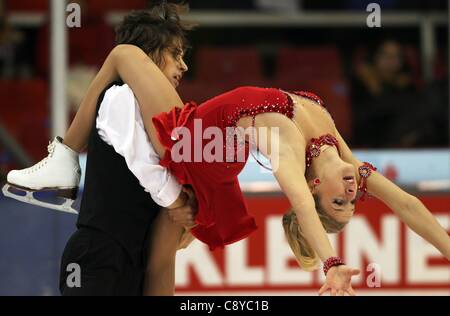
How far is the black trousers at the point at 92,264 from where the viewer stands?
402 cm

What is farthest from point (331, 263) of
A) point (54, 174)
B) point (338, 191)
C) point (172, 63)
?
point (54, 174)

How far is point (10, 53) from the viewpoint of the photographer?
711 centimetres

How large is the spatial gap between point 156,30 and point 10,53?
3.17 meters

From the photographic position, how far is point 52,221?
5.62 metres

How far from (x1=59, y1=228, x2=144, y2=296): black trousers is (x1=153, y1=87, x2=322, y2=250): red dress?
33cm

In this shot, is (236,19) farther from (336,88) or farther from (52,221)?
(52,221)

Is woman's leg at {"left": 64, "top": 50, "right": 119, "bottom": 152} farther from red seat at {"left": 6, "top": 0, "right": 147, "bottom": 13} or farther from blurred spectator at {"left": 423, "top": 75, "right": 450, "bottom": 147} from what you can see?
blurred spectator at {"left": 423, "top": 75, "right": 450, "bottom": 147}

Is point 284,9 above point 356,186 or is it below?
above

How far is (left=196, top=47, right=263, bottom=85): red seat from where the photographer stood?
22.8ft

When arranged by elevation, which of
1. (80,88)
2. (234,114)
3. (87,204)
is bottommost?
(87,204)

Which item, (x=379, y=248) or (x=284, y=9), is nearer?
(x=379, y=248)

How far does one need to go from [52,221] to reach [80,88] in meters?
1.20

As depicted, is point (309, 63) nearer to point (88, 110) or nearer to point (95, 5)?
point (95, 5)

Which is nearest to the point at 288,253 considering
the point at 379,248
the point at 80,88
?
the point at 379,248
